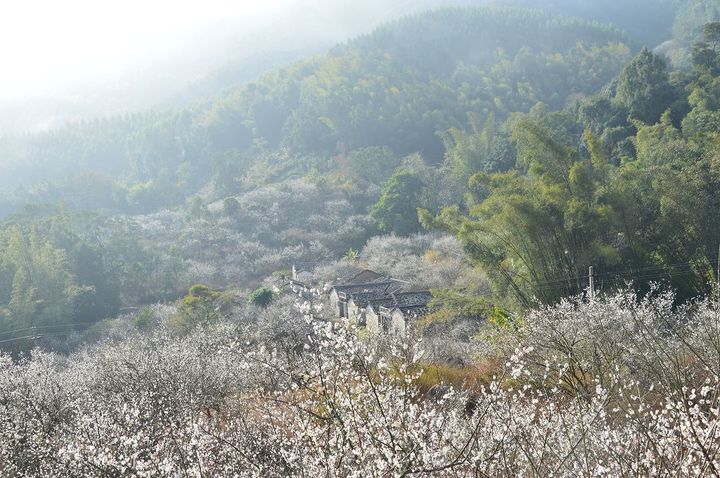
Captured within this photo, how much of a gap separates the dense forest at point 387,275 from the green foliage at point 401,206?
19cm

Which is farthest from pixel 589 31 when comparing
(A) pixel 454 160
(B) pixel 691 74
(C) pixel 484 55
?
(B) pixel 691 74

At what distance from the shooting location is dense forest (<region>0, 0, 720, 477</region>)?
578 centimetres

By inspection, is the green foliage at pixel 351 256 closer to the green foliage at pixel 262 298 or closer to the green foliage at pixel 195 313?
the green foliage at pixel 262 298

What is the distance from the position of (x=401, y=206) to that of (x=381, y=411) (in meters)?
41.5

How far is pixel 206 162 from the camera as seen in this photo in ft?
270

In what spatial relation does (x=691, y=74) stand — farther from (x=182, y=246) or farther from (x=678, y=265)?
(x=182, y=246)

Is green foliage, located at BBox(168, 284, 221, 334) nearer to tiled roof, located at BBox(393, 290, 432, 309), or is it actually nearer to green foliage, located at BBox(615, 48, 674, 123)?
tiled roof, located at BBox(393, 290, 432, 309)

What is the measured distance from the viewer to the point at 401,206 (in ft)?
148

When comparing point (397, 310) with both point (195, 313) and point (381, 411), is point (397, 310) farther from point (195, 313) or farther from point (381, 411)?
point (381, 411)

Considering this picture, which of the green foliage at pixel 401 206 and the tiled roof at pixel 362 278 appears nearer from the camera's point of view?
the tiled roof at pixel 362 278

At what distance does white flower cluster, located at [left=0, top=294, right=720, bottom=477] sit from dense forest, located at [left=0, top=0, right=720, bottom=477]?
80 mm

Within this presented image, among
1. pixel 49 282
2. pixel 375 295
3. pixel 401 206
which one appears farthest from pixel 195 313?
pixel 401 206

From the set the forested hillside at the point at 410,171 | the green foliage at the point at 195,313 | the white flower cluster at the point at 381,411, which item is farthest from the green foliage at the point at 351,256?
the white flower cluster at the point at 381,411

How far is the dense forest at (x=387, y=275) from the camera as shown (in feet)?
19.0
